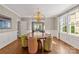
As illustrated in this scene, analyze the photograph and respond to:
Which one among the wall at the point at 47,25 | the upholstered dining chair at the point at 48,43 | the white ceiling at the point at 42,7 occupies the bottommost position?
the upholstered dining chair at the point at 48,43

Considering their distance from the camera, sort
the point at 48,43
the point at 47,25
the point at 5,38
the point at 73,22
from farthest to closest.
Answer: the point at 47,25, the point at 73,22, the point at 5,38, the point at 48,43

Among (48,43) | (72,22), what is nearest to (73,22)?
(72,22)

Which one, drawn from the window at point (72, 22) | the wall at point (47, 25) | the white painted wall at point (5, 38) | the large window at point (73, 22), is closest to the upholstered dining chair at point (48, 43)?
the large window at point (73, 22)

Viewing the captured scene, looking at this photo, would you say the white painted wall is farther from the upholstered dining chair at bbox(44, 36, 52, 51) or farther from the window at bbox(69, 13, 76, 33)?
the window at bbox(69, 13, 76, 33)

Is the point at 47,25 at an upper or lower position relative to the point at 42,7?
lower

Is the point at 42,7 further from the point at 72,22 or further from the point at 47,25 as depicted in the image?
the point at 47,25

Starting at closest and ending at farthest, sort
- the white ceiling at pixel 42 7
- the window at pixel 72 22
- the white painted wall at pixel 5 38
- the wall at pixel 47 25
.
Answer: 1. the white painted wall at pixel 5 38
2. the white ceiling at pixel 42 7
3. the window at pixel 72 22
4. the wall at pixel 47 25

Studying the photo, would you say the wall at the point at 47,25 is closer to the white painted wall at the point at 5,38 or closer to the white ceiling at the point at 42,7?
the white ceiling at the point at 42,7

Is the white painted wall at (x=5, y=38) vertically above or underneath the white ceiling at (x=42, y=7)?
underneath

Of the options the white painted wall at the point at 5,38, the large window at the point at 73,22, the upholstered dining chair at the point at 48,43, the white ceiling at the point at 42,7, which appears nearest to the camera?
the upholstered dining chair at the point at 48,43
